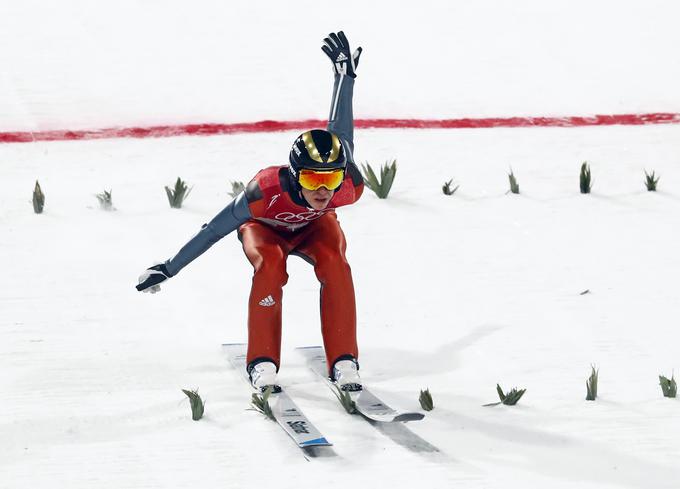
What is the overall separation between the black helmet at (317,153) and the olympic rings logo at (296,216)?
259mm

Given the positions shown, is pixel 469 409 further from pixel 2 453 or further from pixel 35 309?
pixel 35 309

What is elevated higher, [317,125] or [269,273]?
[317,125]

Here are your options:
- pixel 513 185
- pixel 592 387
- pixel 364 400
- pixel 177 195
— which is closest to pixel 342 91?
pixel 364 400

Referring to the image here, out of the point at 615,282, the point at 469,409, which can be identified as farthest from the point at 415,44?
the point at 469,409

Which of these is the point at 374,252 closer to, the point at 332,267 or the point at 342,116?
the point at 342,116

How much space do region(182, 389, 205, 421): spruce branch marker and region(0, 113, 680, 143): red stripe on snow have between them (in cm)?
509

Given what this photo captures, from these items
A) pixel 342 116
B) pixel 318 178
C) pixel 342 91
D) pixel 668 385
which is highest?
pixel 342 91

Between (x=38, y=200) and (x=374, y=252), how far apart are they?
249 cm

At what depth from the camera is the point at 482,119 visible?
10875mm

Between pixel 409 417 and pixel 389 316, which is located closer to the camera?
pixel 409 417

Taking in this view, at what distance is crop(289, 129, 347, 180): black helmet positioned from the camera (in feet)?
18.2

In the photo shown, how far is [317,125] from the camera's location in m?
10.5

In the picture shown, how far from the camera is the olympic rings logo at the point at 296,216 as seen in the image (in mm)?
5840

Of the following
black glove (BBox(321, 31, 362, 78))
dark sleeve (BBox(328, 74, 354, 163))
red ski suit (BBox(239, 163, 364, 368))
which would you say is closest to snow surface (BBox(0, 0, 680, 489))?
red ski suit (BBox(239, 163, 364, 368))
